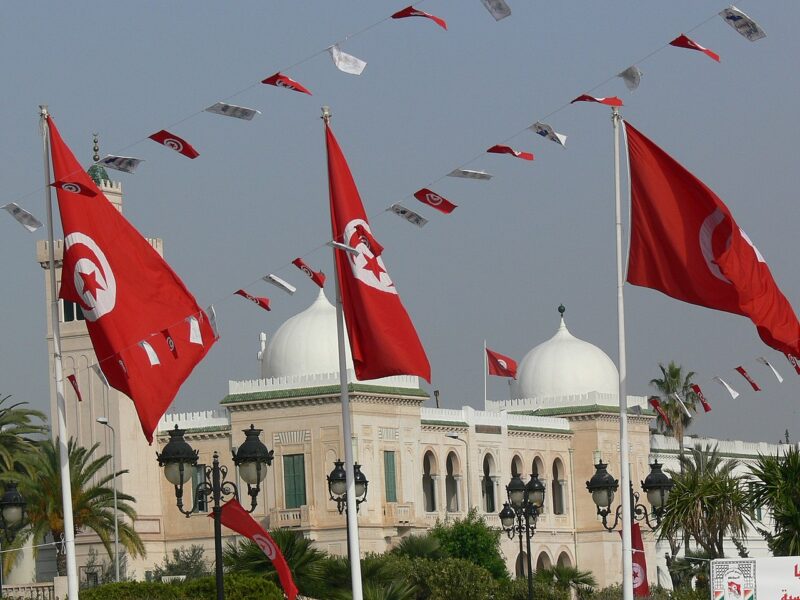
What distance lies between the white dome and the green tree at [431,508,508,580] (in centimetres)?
1359

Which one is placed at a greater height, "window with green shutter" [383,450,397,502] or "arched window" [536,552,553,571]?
"window with green shutter" [383,450,397,502]

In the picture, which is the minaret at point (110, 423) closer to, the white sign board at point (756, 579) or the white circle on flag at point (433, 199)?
the white circle on flag at point (433, 199)

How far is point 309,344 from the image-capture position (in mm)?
67188

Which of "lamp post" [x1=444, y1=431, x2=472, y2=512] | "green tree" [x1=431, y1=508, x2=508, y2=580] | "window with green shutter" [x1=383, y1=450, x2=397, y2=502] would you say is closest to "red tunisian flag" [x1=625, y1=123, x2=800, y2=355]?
"green tree" [x1=431, y1=508, x2=508, y2=580]

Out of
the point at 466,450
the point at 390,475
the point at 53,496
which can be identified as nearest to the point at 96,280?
the point at 53,496

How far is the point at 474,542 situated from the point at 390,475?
4063mm

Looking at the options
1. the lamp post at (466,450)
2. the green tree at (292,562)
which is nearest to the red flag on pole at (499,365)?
the lamp post at (466,450)

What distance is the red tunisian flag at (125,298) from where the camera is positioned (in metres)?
20.2

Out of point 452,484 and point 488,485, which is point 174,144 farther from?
point 488,485

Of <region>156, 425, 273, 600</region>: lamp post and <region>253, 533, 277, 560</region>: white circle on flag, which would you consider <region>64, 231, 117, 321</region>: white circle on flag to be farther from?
<region>253, 533, 277, 560</region>: white circle on flag

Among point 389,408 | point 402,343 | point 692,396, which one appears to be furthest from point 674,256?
point 692,396

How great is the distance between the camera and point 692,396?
→ 9362 cm

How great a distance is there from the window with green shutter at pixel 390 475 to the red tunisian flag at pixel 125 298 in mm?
45696

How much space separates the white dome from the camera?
258 feet
